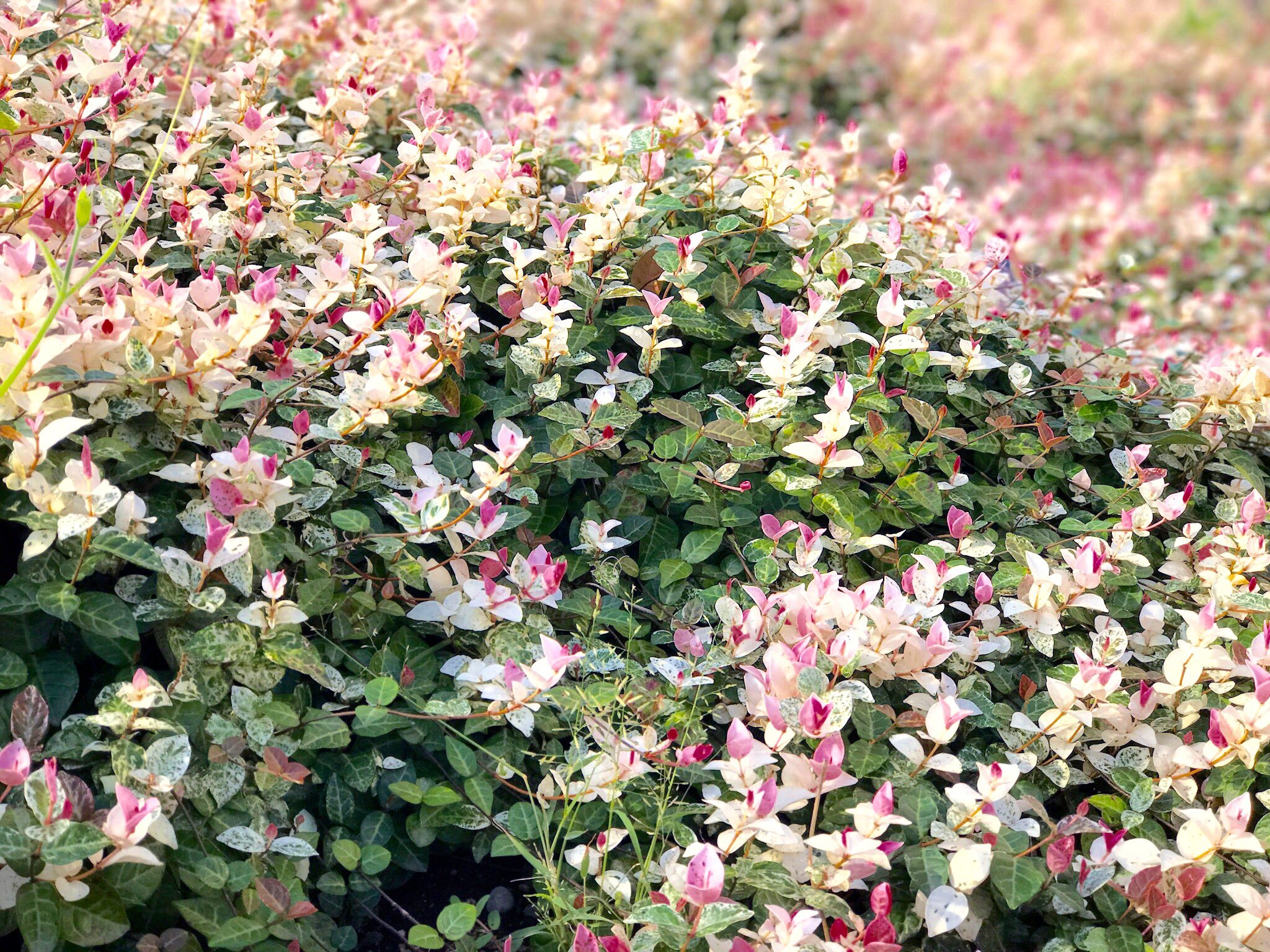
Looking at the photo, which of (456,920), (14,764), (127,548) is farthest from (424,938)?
(127,548)

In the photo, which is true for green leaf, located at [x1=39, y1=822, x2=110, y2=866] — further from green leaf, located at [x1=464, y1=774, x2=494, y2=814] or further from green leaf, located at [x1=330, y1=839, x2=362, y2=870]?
green leaf, located at [x1=464, y1=774, x2=494, y2=814]

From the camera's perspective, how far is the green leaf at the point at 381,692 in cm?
150

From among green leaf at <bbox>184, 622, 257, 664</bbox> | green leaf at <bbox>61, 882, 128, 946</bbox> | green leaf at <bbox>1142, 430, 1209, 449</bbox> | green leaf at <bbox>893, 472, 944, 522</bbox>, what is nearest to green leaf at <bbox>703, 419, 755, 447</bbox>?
green leaf at <bbox>893, 472, 944, 522</bbox>

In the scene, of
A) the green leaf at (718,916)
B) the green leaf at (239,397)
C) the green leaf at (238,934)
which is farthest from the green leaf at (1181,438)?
the green leaf at (238,934)

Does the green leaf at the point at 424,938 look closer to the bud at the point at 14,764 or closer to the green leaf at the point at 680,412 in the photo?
the bud at the point at 14,764

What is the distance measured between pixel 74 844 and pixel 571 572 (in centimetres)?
87

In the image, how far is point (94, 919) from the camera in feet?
4.21

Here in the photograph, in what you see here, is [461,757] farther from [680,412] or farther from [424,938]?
[680,412]

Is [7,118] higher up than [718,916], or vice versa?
[7,118]

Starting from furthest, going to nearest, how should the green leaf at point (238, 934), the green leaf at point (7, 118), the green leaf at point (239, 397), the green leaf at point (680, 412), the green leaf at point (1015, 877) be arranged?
the green leaf at point (680, 412) → the green leaf at point (7, 118) → the green leaf at point (239, 397) → the green leaf at point (1015, 877) → the green leaf at point (238, 934)

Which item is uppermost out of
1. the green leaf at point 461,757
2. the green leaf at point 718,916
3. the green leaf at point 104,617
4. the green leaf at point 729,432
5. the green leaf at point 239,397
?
the green leaf at point 239,397

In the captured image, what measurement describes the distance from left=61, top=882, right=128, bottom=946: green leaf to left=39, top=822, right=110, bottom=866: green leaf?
0.31 feet

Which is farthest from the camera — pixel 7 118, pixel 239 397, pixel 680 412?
pixel 680 412

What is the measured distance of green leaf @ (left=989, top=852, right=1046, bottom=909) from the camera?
1.44 meters
